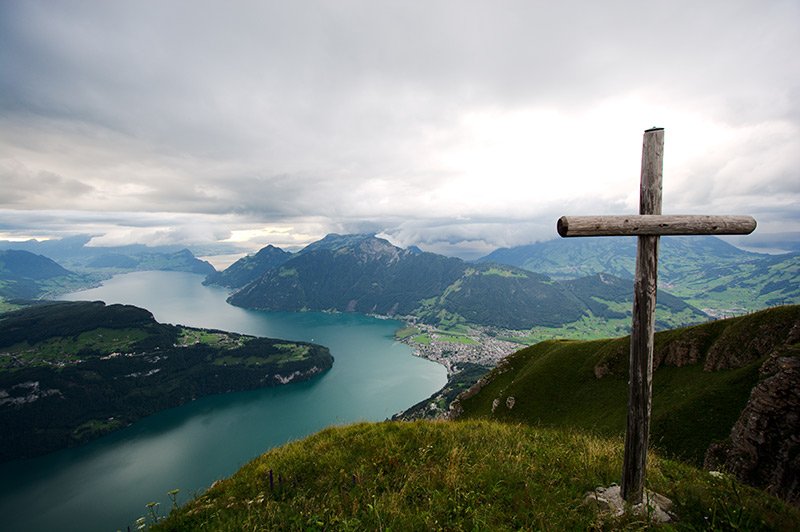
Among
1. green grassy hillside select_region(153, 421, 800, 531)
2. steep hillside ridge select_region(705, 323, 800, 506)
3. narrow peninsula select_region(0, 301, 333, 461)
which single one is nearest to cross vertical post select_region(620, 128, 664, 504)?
green grassy hillside select_region(153, 421, 800, 531)

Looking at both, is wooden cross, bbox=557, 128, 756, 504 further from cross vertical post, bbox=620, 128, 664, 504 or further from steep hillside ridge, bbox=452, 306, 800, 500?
steep hillside ridge, bbox=452, 306, 800, 500

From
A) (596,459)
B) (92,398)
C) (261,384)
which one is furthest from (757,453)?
(92,398)

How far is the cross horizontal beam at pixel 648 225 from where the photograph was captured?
6.21 meters

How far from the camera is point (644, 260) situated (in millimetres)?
6719

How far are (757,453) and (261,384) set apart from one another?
213m

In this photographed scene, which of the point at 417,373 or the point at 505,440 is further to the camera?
the point at 417,373

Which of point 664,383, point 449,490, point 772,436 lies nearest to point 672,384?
point 664,383

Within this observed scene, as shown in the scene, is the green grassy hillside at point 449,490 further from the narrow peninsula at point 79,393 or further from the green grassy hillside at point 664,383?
the narrow peninsula at point 79,393

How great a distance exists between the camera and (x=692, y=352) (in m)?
29.1

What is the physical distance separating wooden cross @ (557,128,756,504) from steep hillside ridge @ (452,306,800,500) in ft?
37.9

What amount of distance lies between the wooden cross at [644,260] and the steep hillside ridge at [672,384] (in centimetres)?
1154

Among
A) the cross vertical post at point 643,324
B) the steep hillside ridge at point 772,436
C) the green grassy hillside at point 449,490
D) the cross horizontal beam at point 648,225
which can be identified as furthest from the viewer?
the steep hillside ridge at point 772,436

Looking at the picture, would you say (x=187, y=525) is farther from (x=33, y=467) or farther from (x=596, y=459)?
(x=33, y=467)

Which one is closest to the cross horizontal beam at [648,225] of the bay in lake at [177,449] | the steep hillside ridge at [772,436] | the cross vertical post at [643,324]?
the cross vertical post at [643,324]
